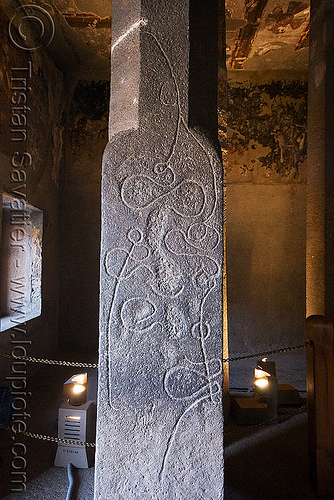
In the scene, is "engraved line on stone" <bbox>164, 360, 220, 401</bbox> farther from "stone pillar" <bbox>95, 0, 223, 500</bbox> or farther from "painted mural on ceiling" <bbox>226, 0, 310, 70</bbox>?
"painted mural on ceiling" <bbox>226, 0, 310, 70</bbox>

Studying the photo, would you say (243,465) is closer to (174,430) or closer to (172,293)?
(174,430)

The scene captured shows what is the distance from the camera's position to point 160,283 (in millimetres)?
1787

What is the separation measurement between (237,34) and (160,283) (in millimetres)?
4729

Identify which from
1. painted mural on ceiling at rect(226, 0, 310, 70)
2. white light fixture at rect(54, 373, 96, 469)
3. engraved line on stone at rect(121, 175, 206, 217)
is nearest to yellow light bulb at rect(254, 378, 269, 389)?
white light fixture at rect(54, 373, 96, 469)

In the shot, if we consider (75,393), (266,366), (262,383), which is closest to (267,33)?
(266,366)

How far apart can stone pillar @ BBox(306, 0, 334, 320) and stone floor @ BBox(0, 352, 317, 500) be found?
46.3 inches

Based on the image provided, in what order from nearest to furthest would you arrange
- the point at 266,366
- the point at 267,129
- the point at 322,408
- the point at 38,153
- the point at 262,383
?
1. the point at 322,408
2. the point at 262,383
3. the point at 266,366
4. the point at 38,153
5. the point at 267,129

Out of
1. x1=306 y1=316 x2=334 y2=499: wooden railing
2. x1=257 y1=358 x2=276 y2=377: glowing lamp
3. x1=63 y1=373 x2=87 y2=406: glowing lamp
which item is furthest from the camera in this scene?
x1=257 y1=358 x2=276 y2=377: glowing lamp

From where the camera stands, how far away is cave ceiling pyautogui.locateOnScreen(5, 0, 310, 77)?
14.6ft

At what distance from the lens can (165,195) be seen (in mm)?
1807

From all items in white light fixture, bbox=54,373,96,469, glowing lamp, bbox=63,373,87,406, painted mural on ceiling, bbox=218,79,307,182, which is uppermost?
painted mural on ceiling, bbox=218,79,307,182

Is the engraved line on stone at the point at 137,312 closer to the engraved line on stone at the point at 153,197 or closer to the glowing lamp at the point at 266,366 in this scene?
the engraved line on stone at the point at 153,197

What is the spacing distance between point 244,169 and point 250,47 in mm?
1827

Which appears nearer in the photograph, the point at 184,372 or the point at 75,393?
the point at 184,372
